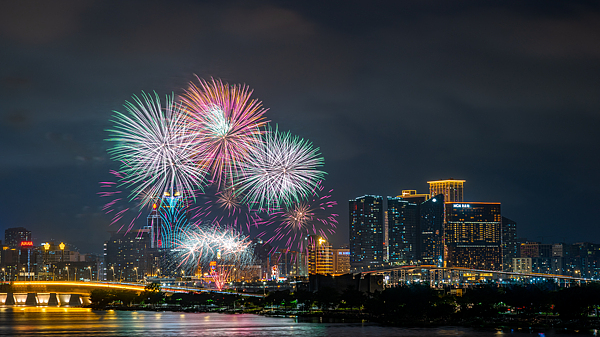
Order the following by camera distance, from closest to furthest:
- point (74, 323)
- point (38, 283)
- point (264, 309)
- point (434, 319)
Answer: point (434, 319) → point (74, 323) → point (264, 309) → point (38, 283)

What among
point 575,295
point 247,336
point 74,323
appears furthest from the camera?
point 74,323

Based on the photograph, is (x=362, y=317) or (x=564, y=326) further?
(x=362, y=317)

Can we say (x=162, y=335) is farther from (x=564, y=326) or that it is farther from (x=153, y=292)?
(x=153, y=292)

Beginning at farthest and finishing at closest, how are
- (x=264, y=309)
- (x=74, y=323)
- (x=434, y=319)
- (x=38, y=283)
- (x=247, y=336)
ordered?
(x=38, y=283) → (x=264, y=309) → (x=74, y=323) → (x=434, y=319) → (x=247, y=336)

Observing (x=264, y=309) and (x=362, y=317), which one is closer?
(x=362, y=317)

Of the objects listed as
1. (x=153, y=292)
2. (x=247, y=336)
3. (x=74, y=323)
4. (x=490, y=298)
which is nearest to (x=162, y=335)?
(x=247, y=336)

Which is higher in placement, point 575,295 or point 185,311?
point 575,295

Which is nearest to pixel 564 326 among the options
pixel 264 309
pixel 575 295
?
pixel 575 295

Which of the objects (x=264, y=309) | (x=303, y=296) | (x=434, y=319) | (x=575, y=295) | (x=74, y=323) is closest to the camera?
(x=575, y=295)

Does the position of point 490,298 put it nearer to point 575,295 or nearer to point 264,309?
point 575,295
